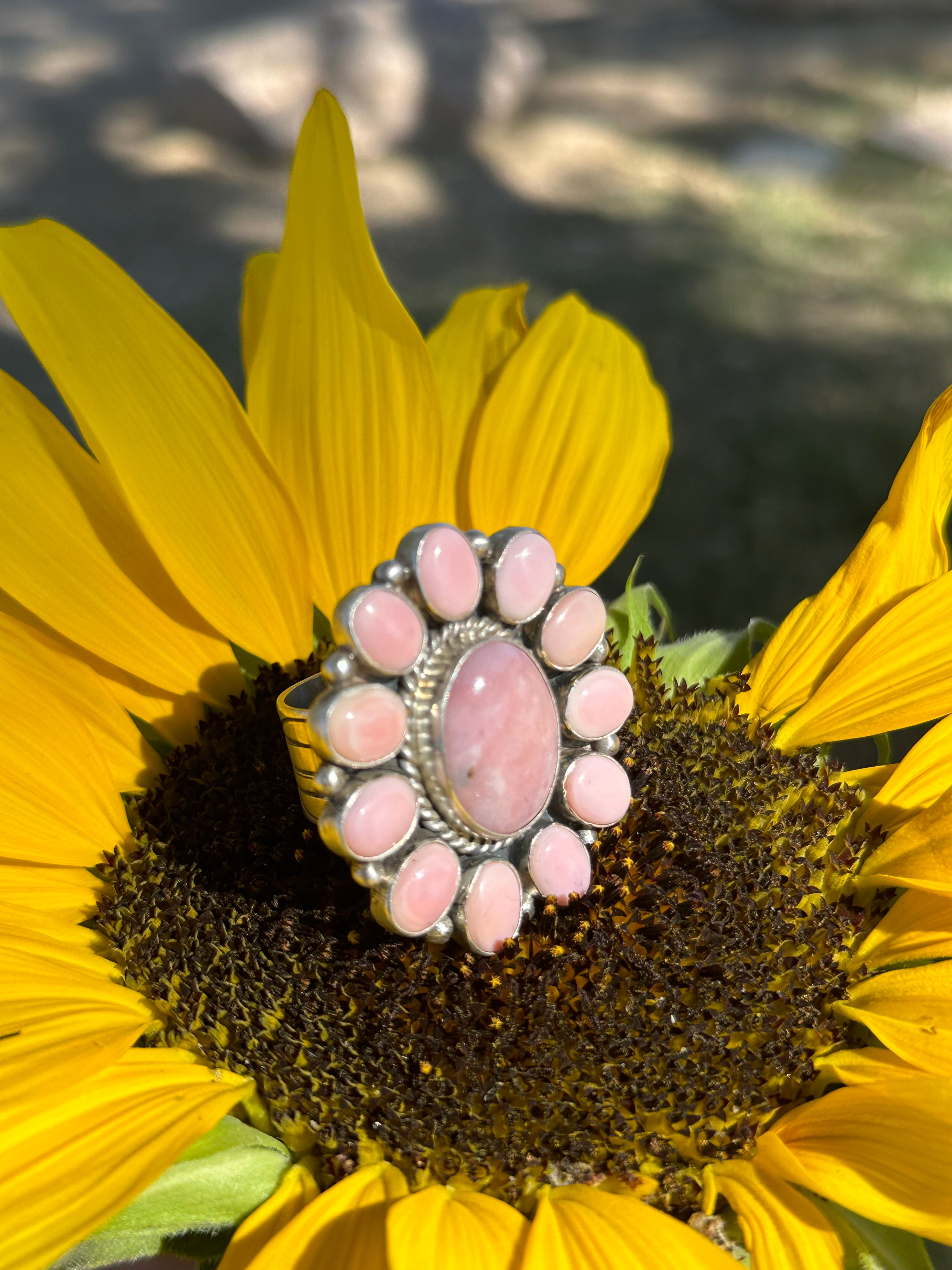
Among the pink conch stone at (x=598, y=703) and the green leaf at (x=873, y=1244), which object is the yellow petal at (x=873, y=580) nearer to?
the pink conch stone at (x=598, y=703)

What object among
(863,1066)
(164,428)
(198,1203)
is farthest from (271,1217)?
(164,428)

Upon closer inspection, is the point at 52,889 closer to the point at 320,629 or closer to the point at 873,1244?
the point at 320,629

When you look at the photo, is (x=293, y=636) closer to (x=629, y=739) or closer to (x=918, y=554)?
(x=629, y=739)

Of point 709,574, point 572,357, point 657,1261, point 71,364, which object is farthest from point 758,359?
point 657,1261

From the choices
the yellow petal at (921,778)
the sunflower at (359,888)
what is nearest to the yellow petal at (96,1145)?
the sunflower at (359,888)

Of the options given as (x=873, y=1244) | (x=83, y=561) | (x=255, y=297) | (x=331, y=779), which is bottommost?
(x=873, y=1244)
